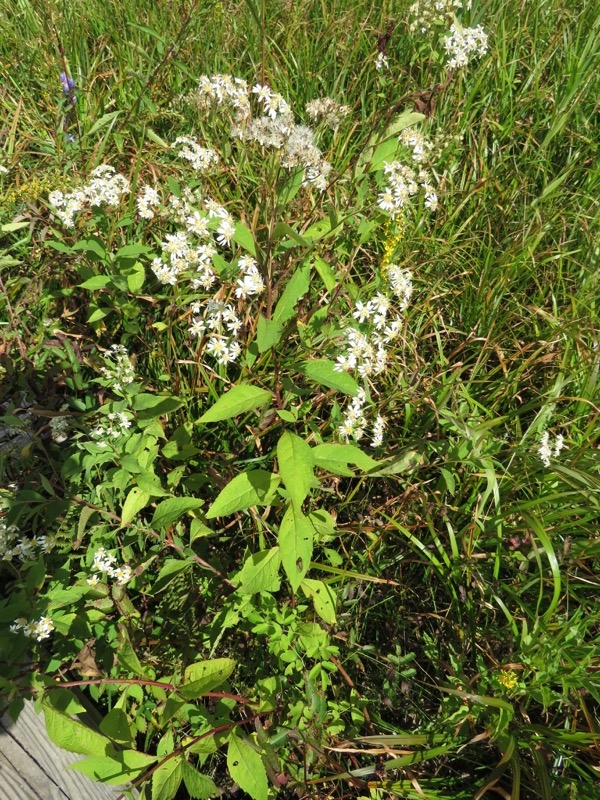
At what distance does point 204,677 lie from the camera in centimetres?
147

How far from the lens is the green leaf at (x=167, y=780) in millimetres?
1312

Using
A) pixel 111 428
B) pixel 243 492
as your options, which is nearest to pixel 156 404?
pixel 111 428

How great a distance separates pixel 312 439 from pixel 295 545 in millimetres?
554

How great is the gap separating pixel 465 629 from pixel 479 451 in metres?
0.65

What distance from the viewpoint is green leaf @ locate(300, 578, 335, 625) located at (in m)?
1.75

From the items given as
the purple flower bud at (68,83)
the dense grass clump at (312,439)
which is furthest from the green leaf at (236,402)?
the purple flower bud at (68,83)

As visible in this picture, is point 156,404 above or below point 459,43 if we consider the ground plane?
below

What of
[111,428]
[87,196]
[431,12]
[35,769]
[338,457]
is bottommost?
[35,769]

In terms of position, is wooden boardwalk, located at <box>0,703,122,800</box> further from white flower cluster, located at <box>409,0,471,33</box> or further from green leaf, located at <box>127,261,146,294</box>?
white flower cluster, located at <box>409,0,471,33</box>

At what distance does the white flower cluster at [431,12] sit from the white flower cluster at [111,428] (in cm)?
179

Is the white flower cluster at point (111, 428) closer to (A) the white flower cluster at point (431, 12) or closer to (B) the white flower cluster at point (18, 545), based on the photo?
(B) the white flower cluster at point (18, 545)

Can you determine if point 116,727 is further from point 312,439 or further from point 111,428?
point 312,439

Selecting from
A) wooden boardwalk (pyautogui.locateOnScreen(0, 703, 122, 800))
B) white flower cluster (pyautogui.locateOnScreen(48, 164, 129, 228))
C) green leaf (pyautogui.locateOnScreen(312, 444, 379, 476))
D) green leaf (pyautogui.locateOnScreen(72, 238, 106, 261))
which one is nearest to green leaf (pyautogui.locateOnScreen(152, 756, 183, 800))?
wooden boardwalk (pyautogui.locateOnScreen(0, 703, 122, 800))

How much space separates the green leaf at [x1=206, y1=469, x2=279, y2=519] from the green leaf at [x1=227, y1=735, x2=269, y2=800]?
566mm
